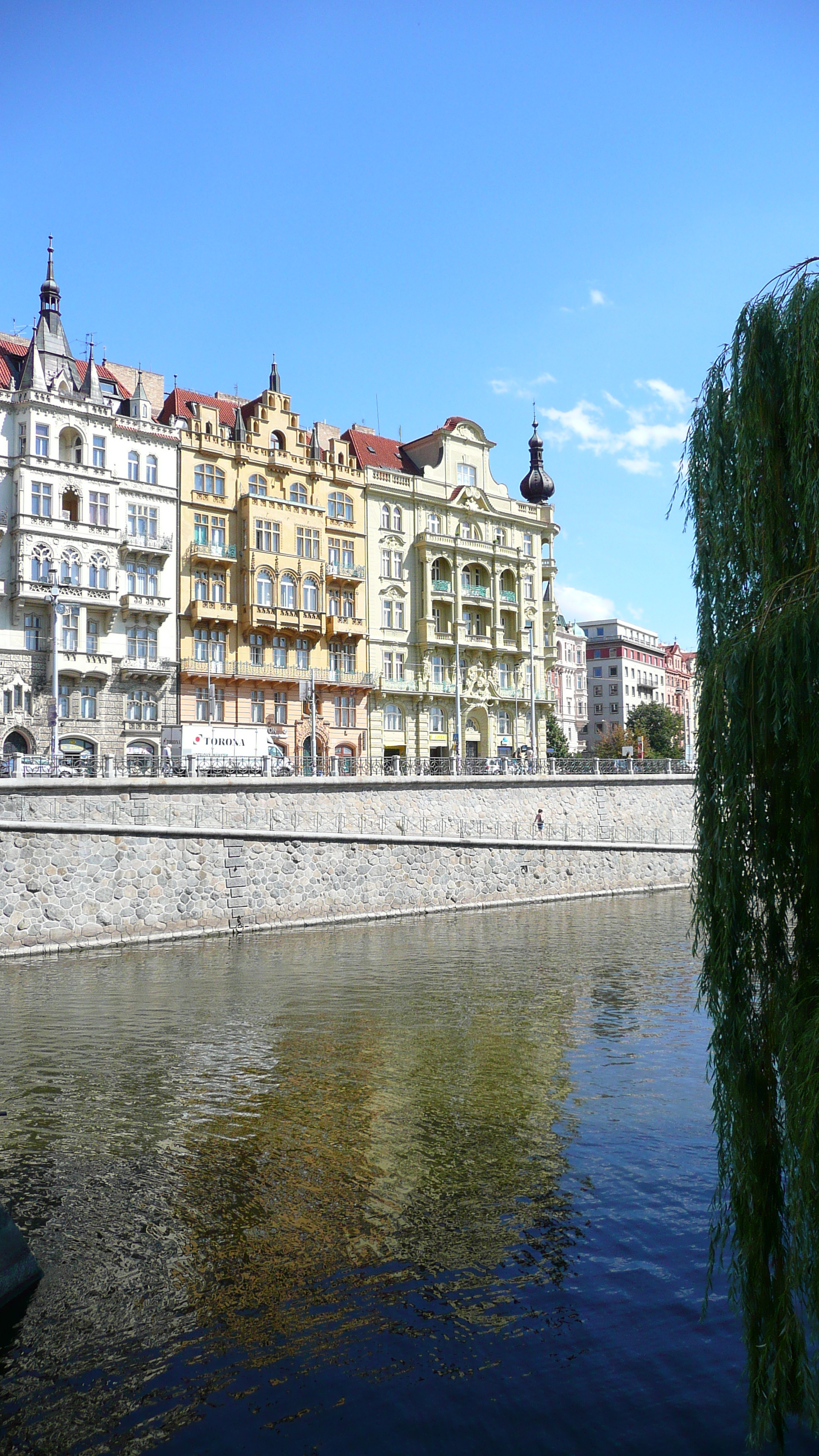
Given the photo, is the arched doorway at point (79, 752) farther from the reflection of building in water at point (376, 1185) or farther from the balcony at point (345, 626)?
the reflection of building in water at point (376, 1185)

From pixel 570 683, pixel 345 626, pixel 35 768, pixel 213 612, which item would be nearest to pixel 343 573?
pixel 345 626

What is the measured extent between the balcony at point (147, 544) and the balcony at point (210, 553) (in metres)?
1.10

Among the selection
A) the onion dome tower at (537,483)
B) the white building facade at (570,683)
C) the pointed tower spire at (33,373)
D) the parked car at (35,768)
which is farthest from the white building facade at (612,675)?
the parked car at (35,768)

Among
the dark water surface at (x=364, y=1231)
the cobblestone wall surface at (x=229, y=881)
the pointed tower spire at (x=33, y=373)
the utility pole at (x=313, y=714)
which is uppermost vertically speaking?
the pointed tower spire at (x=33, y=373)

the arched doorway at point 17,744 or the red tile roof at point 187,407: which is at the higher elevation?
the red tile roof at point 187,407

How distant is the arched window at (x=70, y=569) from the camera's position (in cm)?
4012

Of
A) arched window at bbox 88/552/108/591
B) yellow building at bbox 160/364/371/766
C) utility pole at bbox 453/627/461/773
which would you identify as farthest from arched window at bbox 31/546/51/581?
utility pole at bbox 453/627/461/773

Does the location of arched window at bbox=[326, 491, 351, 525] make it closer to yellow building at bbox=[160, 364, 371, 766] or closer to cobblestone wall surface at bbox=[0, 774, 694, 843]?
yellow building at bbox=[160, 364, 371, 766]

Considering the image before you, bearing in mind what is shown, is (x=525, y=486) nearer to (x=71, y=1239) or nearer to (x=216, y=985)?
(x=216, y=985)

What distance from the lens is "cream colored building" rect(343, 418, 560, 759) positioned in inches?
2116

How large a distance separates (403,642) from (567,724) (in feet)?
147

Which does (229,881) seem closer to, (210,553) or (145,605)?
(145,605)

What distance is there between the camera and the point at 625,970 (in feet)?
76.6

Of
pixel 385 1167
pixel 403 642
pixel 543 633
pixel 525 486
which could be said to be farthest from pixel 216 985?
pixel 525 486
